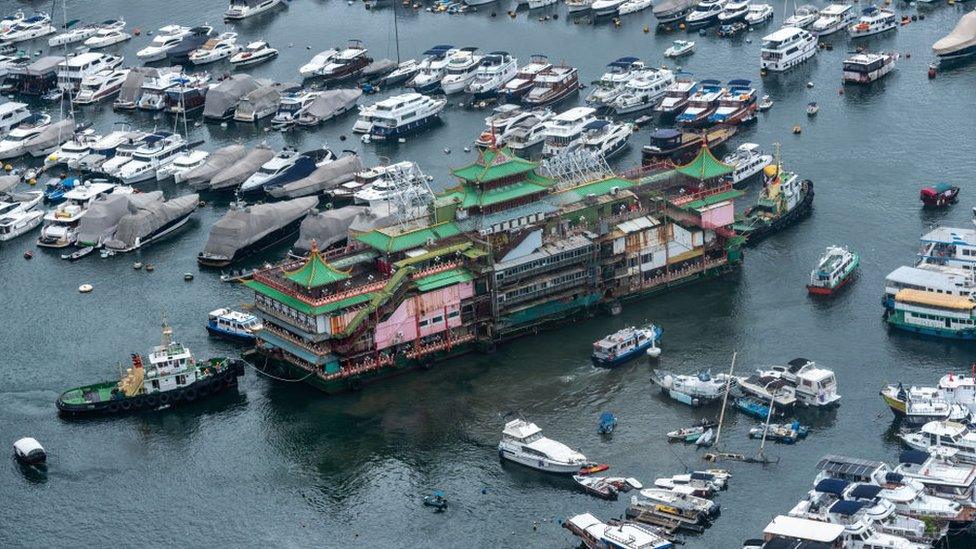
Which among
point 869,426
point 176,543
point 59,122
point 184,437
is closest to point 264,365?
point 184,437

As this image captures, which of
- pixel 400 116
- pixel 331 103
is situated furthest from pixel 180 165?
pixel 400 116

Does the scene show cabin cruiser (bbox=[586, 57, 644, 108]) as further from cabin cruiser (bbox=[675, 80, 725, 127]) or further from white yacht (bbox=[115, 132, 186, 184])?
white yacht (bbox=[115, 132, 186, 184])

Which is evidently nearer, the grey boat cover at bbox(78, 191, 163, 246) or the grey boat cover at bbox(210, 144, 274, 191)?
the grey boat cover at bbox(78, 191, 163, 246)

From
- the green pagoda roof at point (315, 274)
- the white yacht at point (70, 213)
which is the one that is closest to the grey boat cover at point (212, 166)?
the white yacht at point (70, 213)

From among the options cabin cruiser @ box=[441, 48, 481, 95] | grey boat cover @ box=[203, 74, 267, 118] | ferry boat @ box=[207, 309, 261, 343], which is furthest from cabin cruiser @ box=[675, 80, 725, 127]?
ferry boat @ box=[207, 309, 261, 343]

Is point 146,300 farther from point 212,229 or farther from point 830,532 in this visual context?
point 830,532

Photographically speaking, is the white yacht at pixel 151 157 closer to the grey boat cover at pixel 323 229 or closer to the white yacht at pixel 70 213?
the white yacht at pixel 70 213

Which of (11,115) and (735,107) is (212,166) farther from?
(735,107)
